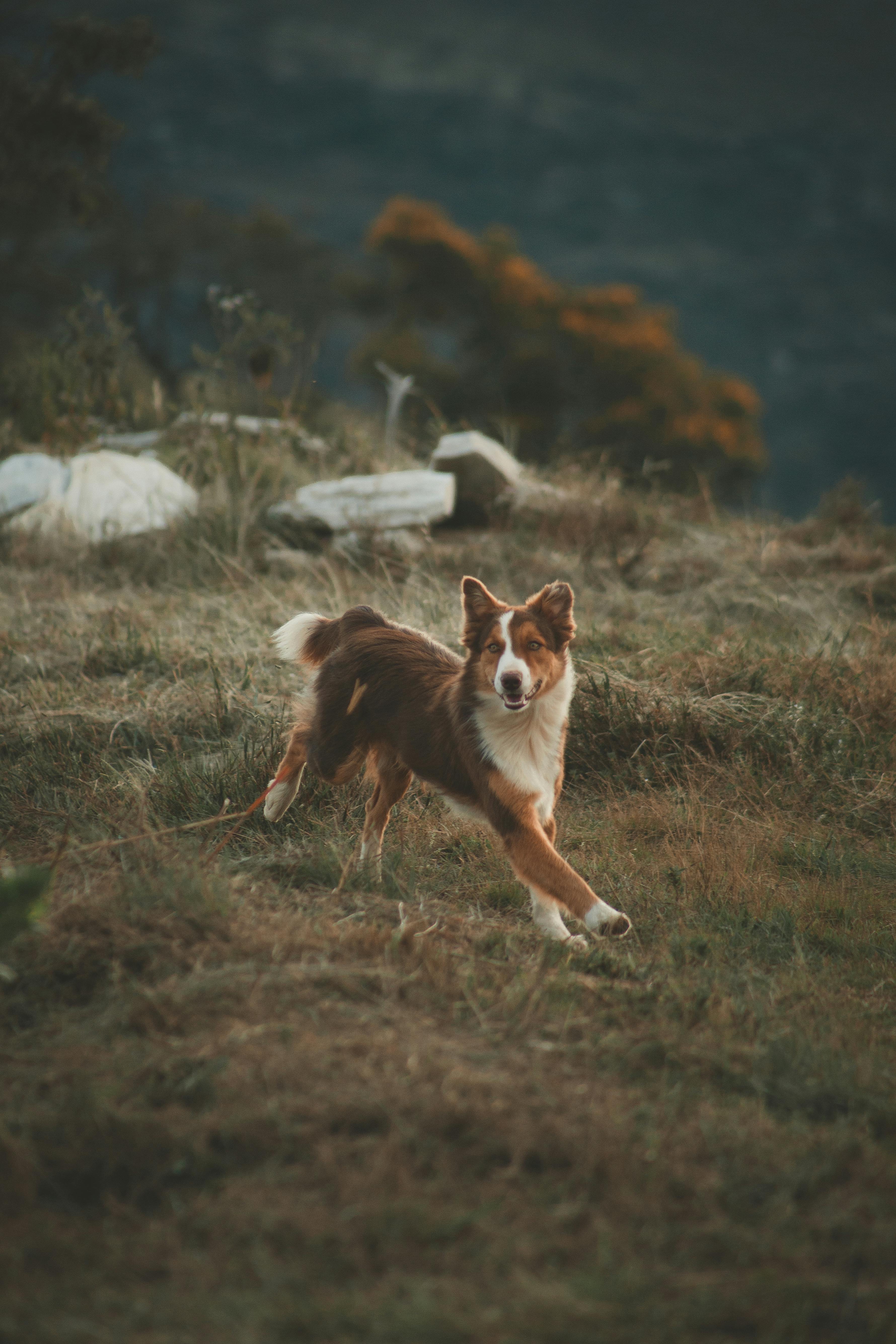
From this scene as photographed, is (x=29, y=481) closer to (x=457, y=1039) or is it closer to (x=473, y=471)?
(x=473, y=471)

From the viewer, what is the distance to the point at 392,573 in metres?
8.74

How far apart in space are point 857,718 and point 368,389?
22.2 m

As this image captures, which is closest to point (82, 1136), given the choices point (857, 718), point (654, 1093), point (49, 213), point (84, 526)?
point (654, 1093)

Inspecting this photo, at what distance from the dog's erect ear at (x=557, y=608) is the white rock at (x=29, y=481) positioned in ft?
25.3

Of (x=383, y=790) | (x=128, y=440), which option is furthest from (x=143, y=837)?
(x=128, y=440)

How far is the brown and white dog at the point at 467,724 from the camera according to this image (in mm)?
3814

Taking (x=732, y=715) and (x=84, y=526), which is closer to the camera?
(x=732, y=715)

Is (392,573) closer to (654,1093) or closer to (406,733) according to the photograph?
(406,733)

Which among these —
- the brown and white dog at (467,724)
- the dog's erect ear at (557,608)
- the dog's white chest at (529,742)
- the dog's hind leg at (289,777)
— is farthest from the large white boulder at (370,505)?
the dog's white chest at (529,742)

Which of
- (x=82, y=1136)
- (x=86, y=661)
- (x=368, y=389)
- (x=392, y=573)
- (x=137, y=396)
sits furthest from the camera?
(x=368, y=389)

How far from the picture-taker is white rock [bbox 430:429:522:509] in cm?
1052

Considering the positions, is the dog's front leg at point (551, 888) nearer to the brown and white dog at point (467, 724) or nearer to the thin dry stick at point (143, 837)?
the brown and white dog at point (467, 724)

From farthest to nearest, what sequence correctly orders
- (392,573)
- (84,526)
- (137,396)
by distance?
(137,396), (84,526), (392,573)

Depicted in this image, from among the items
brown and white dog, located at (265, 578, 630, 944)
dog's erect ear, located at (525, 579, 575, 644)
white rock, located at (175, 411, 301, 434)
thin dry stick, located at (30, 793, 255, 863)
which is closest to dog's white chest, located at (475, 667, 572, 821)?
brown and white dog, located at (265, 578, 630, 944)
